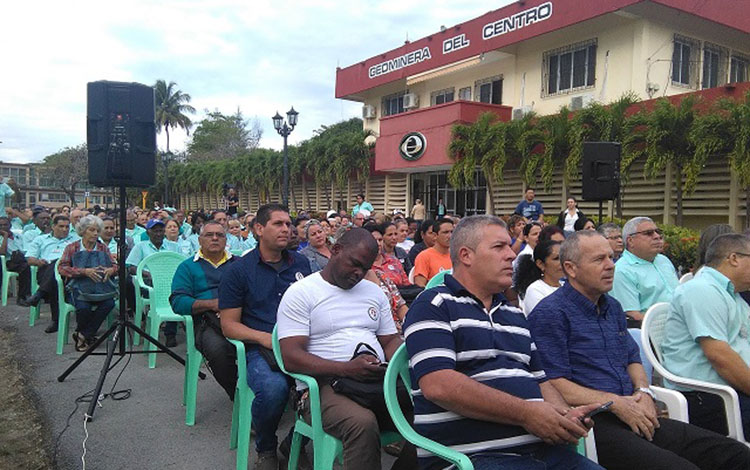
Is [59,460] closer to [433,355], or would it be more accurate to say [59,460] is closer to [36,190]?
[433,355]

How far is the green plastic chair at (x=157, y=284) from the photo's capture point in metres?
5.50

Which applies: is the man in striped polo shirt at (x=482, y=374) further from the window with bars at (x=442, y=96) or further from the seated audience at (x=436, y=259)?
the window with bars at (x=442, y=96)

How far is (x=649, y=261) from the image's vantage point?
4.29 m

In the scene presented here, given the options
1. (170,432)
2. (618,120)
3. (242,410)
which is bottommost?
(170,432)

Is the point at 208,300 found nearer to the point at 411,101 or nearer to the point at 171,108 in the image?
the point at 411,101

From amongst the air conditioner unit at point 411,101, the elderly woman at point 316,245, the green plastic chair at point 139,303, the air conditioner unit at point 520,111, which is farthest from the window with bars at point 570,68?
the green plastic chair at point 139,303

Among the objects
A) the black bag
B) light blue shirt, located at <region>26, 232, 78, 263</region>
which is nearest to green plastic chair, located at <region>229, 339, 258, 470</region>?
the black bag

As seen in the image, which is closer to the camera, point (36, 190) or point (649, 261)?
point (649, 261)

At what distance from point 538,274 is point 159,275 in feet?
13.1

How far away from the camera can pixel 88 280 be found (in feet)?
19.1

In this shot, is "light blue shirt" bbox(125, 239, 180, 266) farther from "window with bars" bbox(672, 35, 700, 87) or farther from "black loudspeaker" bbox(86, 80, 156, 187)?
"window with bars" bbox(672, 35, 700, 87)

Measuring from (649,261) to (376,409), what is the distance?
9.15 ft

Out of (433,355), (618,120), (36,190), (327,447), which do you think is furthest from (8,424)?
(36,190)

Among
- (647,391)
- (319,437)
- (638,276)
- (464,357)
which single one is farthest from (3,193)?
(647,391)
